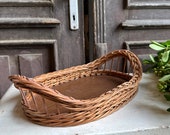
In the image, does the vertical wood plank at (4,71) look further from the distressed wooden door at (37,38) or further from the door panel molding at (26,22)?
the door panel molding at (26,22)

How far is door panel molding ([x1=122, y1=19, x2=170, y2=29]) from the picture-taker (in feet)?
2.83

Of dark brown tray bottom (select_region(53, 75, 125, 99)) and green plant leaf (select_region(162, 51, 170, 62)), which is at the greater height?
green plant leaf (select_region(162, 51, 170, 62))

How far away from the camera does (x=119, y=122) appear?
46cm

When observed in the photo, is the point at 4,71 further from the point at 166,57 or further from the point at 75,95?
the point at 166,57

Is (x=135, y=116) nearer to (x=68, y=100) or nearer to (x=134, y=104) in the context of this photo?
(x=134, y=104)

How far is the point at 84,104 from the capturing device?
440 mm

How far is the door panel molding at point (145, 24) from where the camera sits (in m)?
0.86

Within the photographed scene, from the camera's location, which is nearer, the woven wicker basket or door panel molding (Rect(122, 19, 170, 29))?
the woven wicker basket

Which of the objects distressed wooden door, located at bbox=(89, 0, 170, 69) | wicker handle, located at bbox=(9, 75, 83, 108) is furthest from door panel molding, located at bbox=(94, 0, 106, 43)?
wicker handle, located at bbox=(9, 75, 83, 108)

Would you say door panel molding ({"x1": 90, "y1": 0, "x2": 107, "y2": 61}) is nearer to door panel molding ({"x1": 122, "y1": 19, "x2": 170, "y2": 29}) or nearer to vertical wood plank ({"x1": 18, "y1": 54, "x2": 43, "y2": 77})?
door panel molding ({"x1": 122, "y1": 19, "x2": 170, "y2": 29})

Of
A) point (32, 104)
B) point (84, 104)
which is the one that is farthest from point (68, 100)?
point (32, 104)

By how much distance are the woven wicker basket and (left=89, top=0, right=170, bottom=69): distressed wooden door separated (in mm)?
188

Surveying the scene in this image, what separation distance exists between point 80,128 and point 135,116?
136 mm

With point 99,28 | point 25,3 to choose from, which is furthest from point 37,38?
point 99,28
